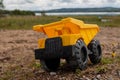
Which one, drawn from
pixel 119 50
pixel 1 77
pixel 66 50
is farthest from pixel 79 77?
pixel 119 50

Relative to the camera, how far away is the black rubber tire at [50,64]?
866 cm

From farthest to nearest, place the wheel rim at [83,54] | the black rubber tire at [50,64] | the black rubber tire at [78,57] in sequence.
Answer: the black rubber tire at [50,64] < the wheel rim at [83,54] < the black rubber tire at [78,57]

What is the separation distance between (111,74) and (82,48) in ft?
2.47

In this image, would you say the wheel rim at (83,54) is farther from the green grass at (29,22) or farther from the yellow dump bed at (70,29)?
the green grass at (29,22)

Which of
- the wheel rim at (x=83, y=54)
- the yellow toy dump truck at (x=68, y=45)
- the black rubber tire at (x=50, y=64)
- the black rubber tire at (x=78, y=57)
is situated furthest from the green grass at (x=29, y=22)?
the black rubber tire at (x=78, y=57)

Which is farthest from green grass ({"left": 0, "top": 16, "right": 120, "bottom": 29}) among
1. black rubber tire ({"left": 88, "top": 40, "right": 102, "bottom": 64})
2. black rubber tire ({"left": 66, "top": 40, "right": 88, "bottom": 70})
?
black rubber tire ({"left": 66, "top": 40, "right": 88, "bottom": 70})

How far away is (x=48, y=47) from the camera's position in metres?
8.28

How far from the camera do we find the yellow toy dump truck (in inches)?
320

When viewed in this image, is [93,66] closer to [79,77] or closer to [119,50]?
[79,77]

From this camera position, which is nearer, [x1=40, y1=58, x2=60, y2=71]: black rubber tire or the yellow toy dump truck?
the yellow toy dump truck

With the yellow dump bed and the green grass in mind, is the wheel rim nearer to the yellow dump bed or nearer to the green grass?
the yellow dump bed

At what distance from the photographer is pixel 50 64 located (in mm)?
8805

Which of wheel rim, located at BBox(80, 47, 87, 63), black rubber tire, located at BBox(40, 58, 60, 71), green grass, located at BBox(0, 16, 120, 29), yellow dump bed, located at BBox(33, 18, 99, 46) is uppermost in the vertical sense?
yellow dump bed, located at BBox(33, 18, 99, 46)

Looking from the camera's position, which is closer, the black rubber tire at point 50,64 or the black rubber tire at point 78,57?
the black rubber tire at point 78,57
